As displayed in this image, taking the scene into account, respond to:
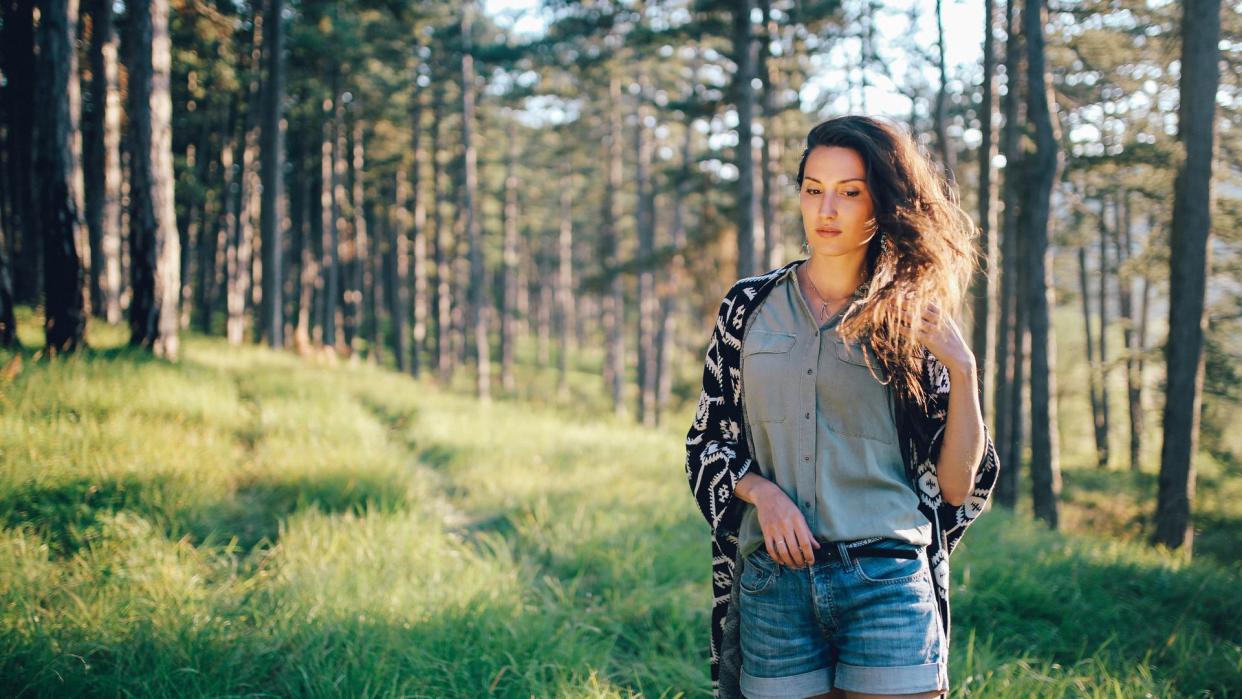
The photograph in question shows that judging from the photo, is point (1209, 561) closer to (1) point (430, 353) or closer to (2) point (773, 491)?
(2) point (773, 491)

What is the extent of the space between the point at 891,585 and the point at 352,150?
26273 mm

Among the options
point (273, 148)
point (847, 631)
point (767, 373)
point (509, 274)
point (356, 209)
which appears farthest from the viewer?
point (509, 274)

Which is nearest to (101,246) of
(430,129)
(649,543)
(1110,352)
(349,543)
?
(349,543)


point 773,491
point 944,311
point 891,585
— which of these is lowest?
point 891,585

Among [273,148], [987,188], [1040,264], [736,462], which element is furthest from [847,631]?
[273,148]

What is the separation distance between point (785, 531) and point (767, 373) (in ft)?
1.45

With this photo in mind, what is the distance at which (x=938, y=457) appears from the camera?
6.56 feet

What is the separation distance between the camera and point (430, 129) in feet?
85.4

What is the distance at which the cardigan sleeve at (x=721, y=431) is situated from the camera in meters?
2.08

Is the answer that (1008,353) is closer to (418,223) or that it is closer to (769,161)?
(769,161)

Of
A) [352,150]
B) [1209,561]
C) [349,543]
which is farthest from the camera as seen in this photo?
[352,150]

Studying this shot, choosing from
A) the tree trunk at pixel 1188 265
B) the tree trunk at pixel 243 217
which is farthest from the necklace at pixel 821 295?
the tree trunk at pixel 243 217

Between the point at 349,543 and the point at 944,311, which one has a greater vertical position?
the point at 944,311

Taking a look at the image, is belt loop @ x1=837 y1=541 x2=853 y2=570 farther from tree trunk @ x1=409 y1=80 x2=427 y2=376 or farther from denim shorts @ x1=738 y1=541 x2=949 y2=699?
tree trunk @ x1=409 y1=80 x2=427 y2=376
